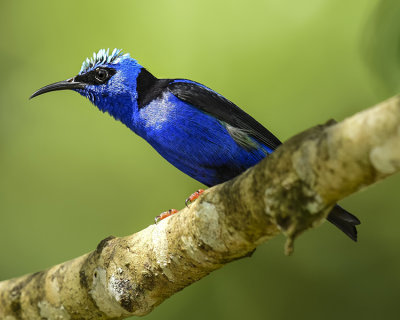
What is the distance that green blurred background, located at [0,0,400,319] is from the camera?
5.21 meters

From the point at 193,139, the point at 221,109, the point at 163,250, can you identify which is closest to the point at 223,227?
the point at 163,250

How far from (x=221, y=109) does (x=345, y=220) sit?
1.25 metres

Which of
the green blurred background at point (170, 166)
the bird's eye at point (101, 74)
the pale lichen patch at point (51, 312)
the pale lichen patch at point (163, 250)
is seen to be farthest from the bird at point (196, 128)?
the pale lichen patch at point (51, 312)

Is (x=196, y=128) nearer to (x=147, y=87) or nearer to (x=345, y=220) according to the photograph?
(x=147, y=87)

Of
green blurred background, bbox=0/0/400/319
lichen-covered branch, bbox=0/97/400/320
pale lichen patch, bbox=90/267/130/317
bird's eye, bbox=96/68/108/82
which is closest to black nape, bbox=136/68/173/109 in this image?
bird's eye, bbox=96/68/108/82

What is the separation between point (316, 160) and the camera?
2287mm

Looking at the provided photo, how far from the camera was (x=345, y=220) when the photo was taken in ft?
12.6

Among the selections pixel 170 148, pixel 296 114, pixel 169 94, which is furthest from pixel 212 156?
pixel 296 114

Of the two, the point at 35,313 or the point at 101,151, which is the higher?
the point at 101,151

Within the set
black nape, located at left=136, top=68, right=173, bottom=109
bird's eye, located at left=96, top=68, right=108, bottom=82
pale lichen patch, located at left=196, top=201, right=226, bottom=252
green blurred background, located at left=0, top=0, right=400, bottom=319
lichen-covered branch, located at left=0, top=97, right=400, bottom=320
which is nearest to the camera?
lichen-covered branch, located at left=0, top=97, right=400, bottom=320

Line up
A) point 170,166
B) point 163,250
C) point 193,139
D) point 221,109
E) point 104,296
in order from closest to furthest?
point 163,250, point 104,296, point 193,139, point 221,109, point 170,166

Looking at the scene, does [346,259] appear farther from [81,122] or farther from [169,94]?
[81,122]

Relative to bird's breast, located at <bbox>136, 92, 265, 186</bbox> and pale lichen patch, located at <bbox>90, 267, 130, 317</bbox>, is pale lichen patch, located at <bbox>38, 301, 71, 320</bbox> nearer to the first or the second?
pale lichen patch, located at <bbox>90, 267, 130, 317</bbox>

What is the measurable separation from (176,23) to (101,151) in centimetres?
141
